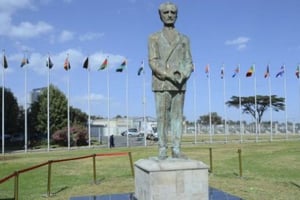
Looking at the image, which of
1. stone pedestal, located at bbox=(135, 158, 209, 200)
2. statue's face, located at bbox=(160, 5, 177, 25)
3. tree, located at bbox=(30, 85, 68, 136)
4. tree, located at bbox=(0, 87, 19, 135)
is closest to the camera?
stone pedestal, located at bbox=(135, 158, 209, 200)

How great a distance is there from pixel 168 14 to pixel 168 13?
0.02 m

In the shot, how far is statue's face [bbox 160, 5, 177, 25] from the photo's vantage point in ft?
30.2

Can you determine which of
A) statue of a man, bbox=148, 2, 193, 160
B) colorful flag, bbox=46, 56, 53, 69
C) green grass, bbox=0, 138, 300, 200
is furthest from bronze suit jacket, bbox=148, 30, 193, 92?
colorful flag, bbox=46, 56, 53, 69

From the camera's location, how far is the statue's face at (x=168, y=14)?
363 inches

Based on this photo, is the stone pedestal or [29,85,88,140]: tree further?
[29,85,88,140]: tree

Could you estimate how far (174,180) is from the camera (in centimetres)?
860

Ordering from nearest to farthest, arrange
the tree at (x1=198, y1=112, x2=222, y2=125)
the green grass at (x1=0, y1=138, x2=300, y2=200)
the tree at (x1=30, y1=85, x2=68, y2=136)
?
1. the green grass at (x1=0, y1=138, x2=300, y2=200)
2. the tree at (x1=30, y1=85, x2=68, y2=136)
3. the tree at (x1=198, y1=112, x2=222, y2=125)

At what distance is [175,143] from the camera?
931cm

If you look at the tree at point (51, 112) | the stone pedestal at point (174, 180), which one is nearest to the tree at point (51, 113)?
the tree at point (51, 112)

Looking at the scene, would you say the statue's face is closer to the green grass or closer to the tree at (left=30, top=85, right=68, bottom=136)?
the green grass

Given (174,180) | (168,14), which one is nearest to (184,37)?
(168,14)

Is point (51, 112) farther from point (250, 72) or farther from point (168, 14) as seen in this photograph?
point (168, 14)

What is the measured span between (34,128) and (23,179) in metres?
41.7

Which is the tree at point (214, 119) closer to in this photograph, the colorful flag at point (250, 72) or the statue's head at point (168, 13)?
the colorful flag at point (250, 72)
